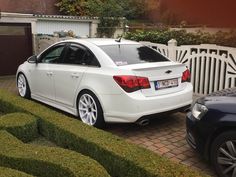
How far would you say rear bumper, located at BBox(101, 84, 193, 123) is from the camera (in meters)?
4.55

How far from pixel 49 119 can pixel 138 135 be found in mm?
1380

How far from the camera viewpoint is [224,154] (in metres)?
3.33

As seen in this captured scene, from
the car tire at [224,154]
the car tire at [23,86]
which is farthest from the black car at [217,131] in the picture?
the car tire at [23,86]

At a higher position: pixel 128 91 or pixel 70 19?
pixel 70 19

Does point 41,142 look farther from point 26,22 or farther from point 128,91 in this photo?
point 26,22

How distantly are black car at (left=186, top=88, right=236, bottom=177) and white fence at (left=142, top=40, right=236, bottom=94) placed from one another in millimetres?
2525

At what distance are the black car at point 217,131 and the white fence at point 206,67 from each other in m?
2.53

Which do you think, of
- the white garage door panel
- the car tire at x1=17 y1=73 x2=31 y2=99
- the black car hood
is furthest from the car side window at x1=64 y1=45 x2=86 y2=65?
the white garage door panel

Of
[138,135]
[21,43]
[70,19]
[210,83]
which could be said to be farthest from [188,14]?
[70,19]

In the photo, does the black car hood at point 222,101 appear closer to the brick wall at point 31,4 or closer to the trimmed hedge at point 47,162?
the trimmed hedge at point 47,162

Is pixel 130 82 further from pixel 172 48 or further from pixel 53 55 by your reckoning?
pixel 172 48

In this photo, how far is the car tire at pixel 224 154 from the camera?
3.26m

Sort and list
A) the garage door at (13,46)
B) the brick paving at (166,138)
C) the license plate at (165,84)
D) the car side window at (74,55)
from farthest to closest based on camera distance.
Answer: the garage door at (13,46) → the car side window at (74,55) → the license plate at (165,84) → the brick paving at (166,138)

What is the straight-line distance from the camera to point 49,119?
4.93m
